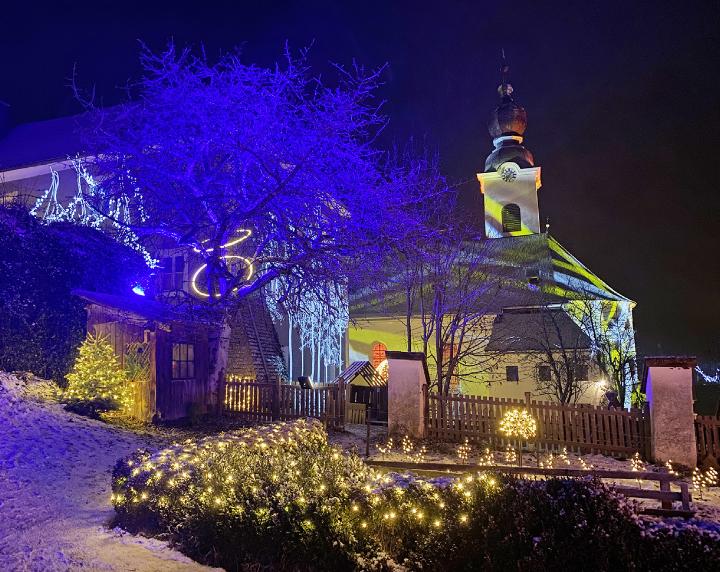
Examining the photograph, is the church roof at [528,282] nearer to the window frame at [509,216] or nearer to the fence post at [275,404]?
the window frame at [509,216]

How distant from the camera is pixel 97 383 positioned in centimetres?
1358

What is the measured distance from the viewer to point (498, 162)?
40938 mm

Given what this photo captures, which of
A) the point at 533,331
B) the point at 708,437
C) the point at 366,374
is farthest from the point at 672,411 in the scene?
the point at 533,331

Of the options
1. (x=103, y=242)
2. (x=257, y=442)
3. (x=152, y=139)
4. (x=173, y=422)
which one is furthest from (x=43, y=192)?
(x=257, y=442)

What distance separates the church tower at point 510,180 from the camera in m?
40.5

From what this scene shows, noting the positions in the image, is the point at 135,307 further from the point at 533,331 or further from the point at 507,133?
the point at 507,133

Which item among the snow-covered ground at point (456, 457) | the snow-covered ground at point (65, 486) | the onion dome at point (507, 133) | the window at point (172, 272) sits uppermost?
the onion dome at point (507, 133)

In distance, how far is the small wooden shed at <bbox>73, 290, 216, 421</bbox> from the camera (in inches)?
570

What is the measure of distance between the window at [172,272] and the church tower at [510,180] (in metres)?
24.2

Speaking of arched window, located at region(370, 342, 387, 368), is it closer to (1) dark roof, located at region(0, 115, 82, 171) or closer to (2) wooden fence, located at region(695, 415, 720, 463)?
(1) dark roof, located at region(0, 115, 82, 171)

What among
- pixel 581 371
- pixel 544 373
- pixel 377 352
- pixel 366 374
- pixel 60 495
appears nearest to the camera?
pixel 60 495

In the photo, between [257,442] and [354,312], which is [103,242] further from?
[354,312]

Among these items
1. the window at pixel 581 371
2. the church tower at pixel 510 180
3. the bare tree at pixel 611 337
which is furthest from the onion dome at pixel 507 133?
the window at pixel 581 371

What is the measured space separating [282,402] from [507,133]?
3283 centimetres
